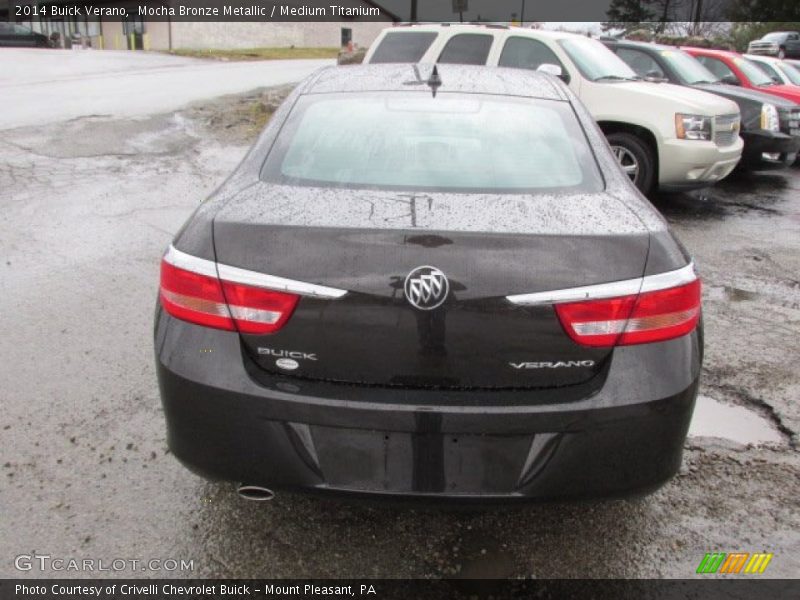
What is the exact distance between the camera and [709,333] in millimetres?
4559

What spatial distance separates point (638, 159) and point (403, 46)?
10.5 feet

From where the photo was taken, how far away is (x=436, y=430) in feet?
6.61

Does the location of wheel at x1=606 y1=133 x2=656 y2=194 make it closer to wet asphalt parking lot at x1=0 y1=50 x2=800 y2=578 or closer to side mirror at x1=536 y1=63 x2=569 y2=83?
side mirror at x1=536 y1=63 x2=569 y2=83

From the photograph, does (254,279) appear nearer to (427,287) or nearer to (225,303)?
(225,303)

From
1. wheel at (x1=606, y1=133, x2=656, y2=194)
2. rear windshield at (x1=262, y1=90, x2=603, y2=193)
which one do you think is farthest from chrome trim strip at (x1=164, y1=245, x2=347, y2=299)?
wheel at (x1=606, y1=133, x2=656, y2=194)

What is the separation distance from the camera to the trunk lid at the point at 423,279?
1987 millimetres

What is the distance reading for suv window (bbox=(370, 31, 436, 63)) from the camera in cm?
867

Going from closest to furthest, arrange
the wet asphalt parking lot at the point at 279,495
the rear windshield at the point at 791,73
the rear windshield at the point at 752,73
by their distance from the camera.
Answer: the wet asphalt parking lot at the point at 279,495 → the rear windshield at the point at 752,73 → the rear windshield at the point at 791,73

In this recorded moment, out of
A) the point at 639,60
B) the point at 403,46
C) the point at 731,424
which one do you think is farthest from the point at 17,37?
the point at 731,424

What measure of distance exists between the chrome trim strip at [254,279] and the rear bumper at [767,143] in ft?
30.9

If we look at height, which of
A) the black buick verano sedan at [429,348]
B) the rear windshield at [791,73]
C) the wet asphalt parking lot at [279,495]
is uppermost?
the rear windshield at [791,73]

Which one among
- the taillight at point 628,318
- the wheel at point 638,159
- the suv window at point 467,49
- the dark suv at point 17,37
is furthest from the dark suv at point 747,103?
the dark suv at point 17,37

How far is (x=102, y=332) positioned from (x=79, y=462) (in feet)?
4.63

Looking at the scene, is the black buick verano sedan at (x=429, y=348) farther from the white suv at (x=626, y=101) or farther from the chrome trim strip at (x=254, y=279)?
the white suv at (x=626, y=101)
